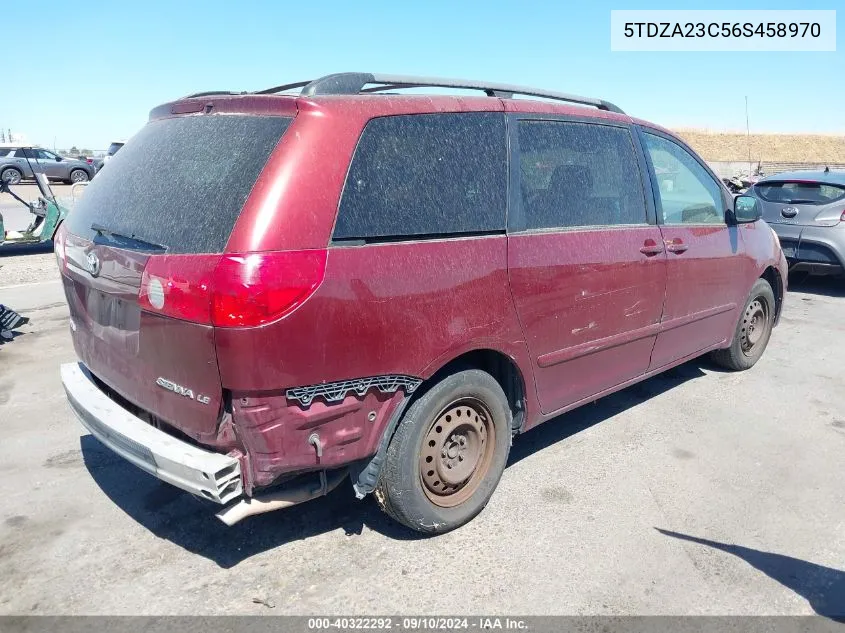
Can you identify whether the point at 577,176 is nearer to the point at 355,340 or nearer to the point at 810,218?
the point at 355,340

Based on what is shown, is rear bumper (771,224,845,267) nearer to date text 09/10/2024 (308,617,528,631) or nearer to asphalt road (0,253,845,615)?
asphalt road (0,253,845,615)

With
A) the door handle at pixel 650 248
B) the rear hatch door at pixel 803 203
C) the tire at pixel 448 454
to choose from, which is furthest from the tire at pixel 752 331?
the rear hatch door at pixel 803 203

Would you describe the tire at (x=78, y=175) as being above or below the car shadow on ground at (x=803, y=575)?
above

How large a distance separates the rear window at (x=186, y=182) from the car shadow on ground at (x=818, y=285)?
8703 millimetres

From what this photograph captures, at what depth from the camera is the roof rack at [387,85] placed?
2.80 m

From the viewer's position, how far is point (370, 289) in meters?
2.56

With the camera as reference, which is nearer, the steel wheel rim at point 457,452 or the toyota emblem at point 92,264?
the toyota emblem at point 92,264

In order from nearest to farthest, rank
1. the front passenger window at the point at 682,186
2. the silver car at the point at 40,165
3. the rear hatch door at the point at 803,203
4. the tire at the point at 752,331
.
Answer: the front passenger window at the point at 682,186 < the tire at the point at 752,331 < the rear hatch door at the point at 803,203 < the silver car at the point at 40,165

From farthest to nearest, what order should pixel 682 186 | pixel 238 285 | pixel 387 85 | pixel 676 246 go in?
1. pixel 682 186
2. pixel 676 246
3. pixel 387 85
4. pixel 238 285

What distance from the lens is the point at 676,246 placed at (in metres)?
4.17

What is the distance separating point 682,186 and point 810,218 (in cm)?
501

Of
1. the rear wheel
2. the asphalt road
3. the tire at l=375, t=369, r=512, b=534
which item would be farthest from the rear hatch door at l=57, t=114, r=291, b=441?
the rear wheel

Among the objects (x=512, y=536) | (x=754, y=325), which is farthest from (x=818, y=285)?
(x=512, y=536)

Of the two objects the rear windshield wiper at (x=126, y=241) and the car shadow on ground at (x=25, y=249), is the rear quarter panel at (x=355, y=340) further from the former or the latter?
the car shadow on ground at (x=25, y=249)
